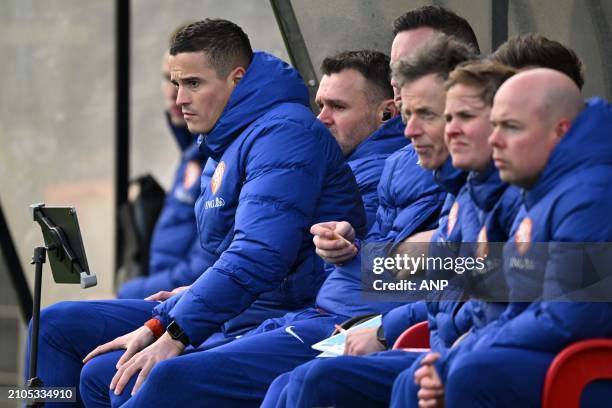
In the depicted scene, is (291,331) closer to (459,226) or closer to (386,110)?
(459,226)

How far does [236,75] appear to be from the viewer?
18.0 ft

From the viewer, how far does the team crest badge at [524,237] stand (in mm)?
4020

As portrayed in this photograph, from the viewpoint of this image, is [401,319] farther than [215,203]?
No

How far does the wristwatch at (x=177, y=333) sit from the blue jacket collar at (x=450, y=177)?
1008 mm

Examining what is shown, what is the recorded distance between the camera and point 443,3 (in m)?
6.48

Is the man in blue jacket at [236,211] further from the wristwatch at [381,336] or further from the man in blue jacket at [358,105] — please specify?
the wristwatch at [381,336]

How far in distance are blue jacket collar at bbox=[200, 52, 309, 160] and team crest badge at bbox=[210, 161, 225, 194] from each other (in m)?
0.08

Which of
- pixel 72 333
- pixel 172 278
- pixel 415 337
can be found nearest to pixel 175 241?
pixel 172 278

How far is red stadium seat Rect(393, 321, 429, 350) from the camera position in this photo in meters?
4.57

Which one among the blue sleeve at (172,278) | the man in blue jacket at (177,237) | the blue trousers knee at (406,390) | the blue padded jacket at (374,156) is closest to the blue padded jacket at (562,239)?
the blue trousers knee at (406,390)

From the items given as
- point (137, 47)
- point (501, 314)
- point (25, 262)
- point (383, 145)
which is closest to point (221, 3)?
point (137, 47)

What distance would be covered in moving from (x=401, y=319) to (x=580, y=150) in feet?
2.83

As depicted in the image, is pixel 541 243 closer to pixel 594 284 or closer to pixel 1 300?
pixel 594 284

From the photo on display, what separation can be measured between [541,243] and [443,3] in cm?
266
